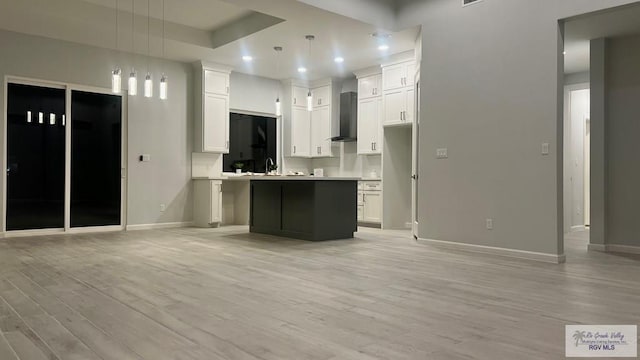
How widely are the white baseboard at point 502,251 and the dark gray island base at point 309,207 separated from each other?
1.18 meters

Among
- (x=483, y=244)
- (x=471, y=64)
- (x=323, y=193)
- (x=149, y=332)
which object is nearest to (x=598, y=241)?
(x=483, y=244)

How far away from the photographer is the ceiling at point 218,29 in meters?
6.09

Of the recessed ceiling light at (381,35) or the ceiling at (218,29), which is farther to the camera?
the recessed ceiling light at (381,35)

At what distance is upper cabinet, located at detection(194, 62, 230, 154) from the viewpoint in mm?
8555

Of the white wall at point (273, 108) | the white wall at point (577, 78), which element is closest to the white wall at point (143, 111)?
the white wall at point (273, 108)

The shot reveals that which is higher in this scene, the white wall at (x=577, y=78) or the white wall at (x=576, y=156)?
the white wall at (x=577, y=78)

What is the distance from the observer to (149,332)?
2590 mm

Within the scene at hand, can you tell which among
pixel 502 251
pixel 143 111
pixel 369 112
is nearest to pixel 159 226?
pixel 143 111

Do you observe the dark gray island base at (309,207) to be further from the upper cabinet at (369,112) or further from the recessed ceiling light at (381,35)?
the recessed ceiling light at (381,35)

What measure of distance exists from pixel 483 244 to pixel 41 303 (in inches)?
183

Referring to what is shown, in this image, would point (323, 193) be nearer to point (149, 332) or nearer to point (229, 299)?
point (229, 299)

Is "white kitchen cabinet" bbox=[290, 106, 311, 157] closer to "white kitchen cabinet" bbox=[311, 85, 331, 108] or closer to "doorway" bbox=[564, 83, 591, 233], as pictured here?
"white kitchen cabinet" bbox=[311, 85, 331, 108]

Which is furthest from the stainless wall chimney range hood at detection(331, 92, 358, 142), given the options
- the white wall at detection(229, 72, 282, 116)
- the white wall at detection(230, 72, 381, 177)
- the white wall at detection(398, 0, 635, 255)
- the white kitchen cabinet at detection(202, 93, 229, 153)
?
the white wall at detection(398, 0, 635, 255)

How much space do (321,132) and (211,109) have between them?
2.43 m
